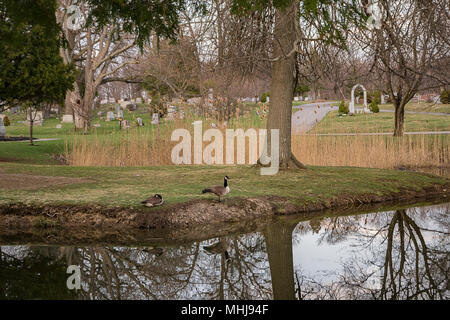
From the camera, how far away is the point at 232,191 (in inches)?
410

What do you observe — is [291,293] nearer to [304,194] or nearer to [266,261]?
[266,261]

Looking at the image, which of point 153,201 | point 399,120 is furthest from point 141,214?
point 399,120

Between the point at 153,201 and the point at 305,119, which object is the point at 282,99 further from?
the point at 305,119

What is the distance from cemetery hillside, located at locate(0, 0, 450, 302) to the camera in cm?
599

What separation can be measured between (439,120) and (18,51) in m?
24.2

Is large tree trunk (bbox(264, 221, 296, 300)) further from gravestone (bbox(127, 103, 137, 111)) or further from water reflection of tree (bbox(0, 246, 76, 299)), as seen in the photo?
gravestone (bbox(127, 103, 137, 111))

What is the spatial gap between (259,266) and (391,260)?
161 centimetres

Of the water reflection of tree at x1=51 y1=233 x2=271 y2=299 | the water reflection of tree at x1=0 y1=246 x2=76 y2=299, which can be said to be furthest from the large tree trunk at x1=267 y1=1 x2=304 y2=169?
the water reflection of tree at x1=0 y1=246 x2=76 y2=299

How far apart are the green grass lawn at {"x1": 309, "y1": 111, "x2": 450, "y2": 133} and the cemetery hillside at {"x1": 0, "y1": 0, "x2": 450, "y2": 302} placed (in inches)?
435

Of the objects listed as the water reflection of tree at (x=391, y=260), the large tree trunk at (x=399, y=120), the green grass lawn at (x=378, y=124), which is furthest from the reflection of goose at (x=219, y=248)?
the green grass lawn at (x=378, y=124)

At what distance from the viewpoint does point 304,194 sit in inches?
422

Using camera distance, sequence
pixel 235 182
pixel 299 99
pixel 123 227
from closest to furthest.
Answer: pixel 123 227 < pixel 235 182 < pixel 299 99
